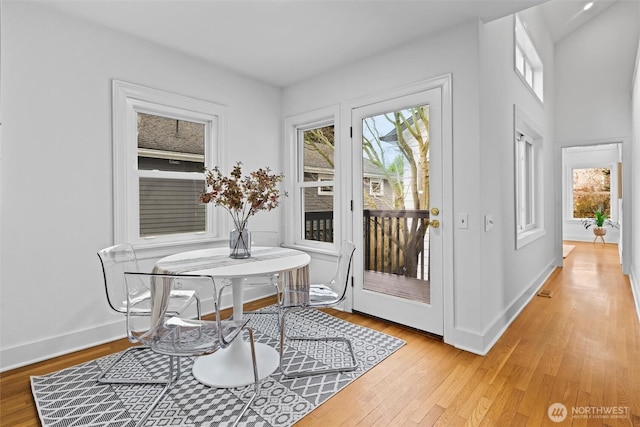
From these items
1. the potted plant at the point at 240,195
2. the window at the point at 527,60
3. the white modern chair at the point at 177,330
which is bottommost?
the white modern chair at the point at 177,330

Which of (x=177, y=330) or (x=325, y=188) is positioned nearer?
(x=177, y=330)

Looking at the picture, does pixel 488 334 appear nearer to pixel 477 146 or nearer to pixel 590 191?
pixel 477 146

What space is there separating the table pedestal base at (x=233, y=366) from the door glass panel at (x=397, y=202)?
1.30 m

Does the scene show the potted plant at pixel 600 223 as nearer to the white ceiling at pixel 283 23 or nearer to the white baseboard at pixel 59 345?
the white ceiling at pixel 283 23

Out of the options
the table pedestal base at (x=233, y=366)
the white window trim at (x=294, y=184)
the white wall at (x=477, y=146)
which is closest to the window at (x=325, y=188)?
the white window trim at (x=294, y=184)

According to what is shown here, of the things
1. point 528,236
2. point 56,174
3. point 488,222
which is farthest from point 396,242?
point 56,174

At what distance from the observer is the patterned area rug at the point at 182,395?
169 cm

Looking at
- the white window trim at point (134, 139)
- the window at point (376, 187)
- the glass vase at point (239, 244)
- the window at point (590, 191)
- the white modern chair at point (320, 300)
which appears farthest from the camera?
the window at point (590, 191)

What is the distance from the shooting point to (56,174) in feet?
7.84

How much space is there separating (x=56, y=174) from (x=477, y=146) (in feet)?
10.2

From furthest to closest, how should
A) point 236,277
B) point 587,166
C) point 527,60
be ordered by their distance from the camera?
1. point 587,166
2. point 527,60
3. point 236,277

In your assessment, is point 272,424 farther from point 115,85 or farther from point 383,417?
point 115,85

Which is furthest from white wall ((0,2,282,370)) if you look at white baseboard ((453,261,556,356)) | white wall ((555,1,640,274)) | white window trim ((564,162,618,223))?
white window trim ((564,162,618,223))

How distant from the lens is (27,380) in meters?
2.07
